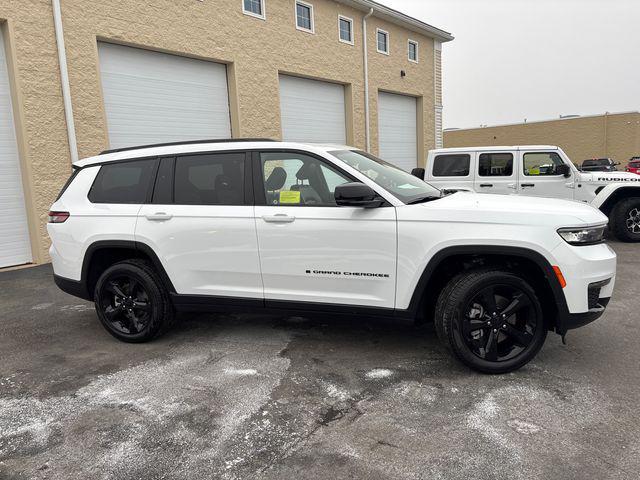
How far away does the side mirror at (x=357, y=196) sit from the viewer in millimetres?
3396

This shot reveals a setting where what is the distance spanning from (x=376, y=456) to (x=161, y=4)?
1025cm

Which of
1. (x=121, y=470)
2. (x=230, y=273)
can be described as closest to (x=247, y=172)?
(x=230, y=273)

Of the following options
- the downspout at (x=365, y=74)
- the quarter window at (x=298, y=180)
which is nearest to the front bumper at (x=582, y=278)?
the quarter window at (x=298, y=180)

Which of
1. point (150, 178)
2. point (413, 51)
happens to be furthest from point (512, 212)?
point (413, 51)

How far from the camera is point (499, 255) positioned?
11.3 feet

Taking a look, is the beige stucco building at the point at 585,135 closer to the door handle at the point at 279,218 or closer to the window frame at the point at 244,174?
the window frame at the point at 244,174

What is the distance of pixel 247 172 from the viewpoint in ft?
13.2

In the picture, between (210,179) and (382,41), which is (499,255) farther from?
(382,41)

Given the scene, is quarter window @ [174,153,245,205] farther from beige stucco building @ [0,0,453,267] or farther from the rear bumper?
beige stucco building @ [0,0,453,267]

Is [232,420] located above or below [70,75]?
below

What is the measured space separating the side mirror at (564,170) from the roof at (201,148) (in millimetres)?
6135

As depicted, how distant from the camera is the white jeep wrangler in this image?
8656mm

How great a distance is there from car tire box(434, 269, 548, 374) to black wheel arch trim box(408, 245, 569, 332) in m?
0.14

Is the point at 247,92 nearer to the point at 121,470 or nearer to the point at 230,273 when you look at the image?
the point at 230,273
